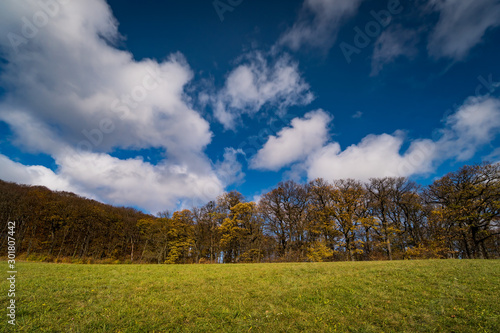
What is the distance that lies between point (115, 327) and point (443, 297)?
1159cm

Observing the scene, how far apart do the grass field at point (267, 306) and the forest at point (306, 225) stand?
22428mm

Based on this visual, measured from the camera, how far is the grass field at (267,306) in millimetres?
5742

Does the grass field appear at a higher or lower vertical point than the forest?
lower

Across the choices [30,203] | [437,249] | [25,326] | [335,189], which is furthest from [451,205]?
[30,203]

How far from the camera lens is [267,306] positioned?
7.42 m

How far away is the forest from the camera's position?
27.5 m

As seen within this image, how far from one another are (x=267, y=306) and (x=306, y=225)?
28.6 m

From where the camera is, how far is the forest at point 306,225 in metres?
27.5

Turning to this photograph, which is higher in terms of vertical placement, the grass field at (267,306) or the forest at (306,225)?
the forest at (306,225)

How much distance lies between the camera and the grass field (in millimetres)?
5742

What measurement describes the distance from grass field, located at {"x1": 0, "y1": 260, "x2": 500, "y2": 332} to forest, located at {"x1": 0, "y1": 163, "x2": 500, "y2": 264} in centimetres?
2243

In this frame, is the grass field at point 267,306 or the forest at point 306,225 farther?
the forest at point 306,225

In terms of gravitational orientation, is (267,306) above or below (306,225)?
below

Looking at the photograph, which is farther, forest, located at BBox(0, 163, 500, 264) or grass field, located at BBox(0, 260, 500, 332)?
forest, located at BBox(0, 163, 500, 264)
